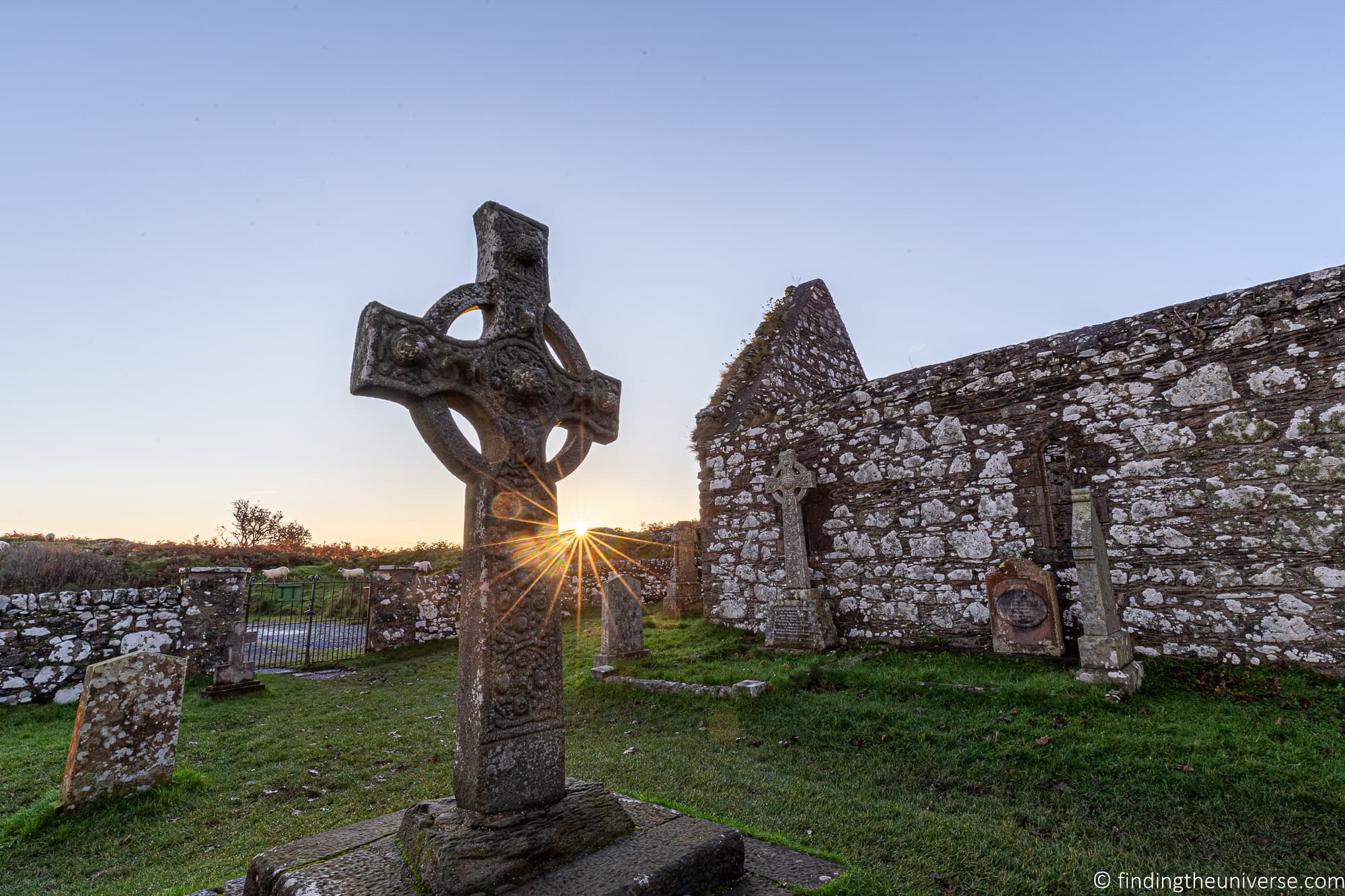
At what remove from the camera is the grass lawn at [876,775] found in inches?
142

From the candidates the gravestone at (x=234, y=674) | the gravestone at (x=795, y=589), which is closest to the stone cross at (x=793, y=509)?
the gravestone at (x=795, y=589)

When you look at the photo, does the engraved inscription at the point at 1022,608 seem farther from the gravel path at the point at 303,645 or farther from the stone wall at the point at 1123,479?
the gravel path at the point at 303,645

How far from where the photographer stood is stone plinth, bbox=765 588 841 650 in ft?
29.6

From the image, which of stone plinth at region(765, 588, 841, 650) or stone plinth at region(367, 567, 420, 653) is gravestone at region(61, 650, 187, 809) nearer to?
stone plinth at region(765, 588, 841, 650)

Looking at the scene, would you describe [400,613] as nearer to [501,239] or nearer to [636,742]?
[636,742]

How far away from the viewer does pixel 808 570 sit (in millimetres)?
9617

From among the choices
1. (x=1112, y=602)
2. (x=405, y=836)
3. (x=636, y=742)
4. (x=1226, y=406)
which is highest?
(x=1226, y=406)

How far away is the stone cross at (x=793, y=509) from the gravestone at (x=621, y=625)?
8.08ft

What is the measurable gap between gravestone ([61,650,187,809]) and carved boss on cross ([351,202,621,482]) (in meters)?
4.48

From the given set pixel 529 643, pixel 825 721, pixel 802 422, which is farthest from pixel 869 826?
pixel 802 422

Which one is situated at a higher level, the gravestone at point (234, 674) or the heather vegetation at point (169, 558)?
the heather vegetation at point (169, 558)

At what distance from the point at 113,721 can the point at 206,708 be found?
11.9ft

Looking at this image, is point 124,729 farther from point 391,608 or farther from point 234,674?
point 391,608

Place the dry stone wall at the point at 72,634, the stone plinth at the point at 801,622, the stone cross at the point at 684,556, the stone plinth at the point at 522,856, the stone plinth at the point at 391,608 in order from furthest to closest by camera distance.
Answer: the stone cross at the point at 684,556
the stone plinth at the point at 391,608
the stone plinth at the point at 801,622
the dry stone wall at the point at 72,634
the stone plinth at the point at 522,856
